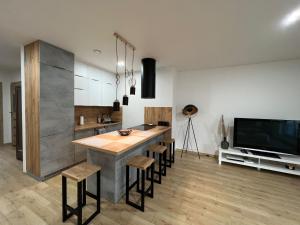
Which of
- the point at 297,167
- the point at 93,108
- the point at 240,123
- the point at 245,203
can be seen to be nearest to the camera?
the point at 245,203

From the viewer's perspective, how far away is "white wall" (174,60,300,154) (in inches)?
127

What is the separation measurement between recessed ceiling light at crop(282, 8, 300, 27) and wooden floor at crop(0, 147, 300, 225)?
8.34 feet

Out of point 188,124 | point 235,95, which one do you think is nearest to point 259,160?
point 235,95

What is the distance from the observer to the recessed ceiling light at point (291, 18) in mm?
1638

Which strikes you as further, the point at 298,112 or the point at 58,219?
the point at 298,112

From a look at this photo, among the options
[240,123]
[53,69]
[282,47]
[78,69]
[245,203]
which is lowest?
[245,203]

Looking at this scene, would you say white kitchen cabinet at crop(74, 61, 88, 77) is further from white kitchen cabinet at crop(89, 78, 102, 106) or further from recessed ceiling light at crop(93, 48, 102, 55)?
recessed ceiling light at crop(93, 48, 102, 55)

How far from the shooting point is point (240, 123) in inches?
134

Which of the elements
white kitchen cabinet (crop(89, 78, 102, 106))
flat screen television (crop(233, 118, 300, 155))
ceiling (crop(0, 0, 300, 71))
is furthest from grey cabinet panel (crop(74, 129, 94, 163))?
flat screen television (crop(233, 118, 300, 155))

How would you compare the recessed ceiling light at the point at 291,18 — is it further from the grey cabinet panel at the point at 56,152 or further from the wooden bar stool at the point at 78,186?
the grey cabinet panel at the point at 56,152

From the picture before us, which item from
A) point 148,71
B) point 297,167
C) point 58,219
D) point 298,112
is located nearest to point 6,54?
point 148,71

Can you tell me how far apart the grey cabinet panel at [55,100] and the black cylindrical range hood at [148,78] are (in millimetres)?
1569

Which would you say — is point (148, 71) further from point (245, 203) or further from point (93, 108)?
point (245, 203)

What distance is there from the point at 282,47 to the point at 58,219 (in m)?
4.43
